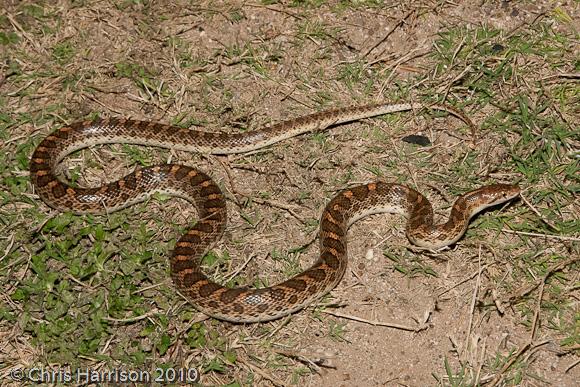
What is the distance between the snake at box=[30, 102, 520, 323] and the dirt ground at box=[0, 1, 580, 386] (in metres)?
0.20

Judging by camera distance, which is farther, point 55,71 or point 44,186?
point 55,71

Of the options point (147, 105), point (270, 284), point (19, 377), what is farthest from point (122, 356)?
point (147, 105)

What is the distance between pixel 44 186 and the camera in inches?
378

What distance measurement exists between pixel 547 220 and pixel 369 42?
4.38m

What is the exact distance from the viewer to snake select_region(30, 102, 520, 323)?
8148mm

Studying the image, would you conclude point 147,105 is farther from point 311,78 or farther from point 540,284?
point 540,284

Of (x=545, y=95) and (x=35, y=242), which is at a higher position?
(x=545, y=95)

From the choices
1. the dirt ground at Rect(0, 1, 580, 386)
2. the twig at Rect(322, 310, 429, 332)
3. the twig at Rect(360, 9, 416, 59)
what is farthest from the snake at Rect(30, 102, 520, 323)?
the twig at Rect(360, 9, 416, 59)

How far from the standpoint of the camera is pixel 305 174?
9.94 meters

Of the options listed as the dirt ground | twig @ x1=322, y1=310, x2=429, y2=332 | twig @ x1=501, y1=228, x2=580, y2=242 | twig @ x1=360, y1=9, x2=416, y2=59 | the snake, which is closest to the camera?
the dirt ground

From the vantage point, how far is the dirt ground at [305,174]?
7859mm

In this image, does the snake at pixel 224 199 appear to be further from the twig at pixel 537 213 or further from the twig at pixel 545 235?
the twig at pixel 545 235

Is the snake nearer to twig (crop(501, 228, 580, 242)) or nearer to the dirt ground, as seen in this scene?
the dirt ground

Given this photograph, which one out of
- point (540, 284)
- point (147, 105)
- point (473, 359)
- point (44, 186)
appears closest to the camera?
point (473, 359)
